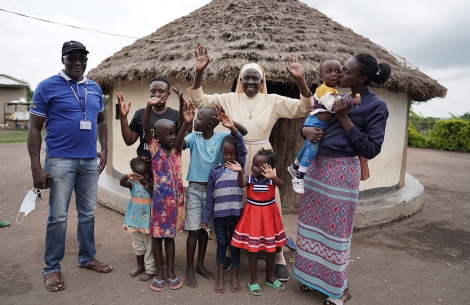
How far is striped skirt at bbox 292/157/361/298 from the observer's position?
2646 mm

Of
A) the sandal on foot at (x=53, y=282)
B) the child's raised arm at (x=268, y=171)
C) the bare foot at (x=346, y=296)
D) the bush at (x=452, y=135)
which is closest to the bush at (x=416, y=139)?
the bush at (x=452, y=135)

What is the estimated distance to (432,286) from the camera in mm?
3363

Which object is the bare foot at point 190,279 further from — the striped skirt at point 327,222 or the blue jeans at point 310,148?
the blue jeans at point 310,148

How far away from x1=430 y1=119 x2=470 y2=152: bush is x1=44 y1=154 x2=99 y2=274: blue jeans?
17743 millimetres

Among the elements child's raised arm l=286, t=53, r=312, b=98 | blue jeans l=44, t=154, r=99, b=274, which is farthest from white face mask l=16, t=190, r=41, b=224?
child's raised arm l=286, t=53, r=312, b=98

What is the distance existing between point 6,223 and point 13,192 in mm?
2110

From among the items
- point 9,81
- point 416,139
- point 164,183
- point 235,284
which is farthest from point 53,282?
point 9,81

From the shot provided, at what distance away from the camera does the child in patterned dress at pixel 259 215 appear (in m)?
2.87

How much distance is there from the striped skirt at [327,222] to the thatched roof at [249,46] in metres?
2.28

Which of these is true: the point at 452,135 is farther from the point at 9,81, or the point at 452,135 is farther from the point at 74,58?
the point at 9,81

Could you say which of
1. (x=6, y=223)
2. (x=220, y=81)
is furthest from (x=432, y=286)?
(x=6, y=223)

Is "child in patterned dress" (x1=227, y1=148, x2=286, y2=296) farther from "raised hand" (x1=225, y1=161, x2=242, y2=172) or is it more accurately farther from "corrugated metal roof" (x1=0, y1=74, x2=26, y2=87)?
"corrugated metal roof" (x1=0, y1=74, x2=26, y2=87)

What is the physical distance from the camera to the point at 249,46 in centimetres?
507

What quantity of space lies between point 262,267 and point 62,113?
7.98 ft
